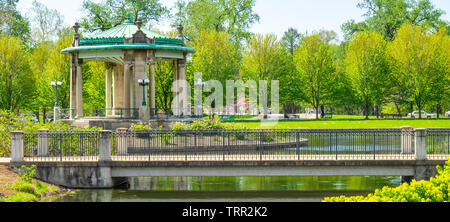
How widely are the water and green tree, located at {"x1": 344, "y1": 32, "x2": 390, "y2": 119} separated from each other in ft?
156

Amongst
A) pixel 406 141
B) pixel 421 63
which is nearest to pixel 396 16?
pixel 421 63

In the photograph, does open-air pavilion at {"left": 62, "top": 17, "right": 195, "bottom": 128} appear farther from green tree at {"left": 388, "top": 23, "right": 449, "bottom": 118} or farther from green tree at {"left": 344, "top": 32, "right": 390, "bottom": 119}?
green tree at {"left": 388, "top": 23, "right": 449, "bottom": 118}

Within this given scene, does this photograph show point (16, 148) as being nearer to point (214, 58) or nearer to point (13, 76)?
point (13, 76)

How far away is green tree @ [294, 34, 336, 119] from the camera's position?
72.6 meters

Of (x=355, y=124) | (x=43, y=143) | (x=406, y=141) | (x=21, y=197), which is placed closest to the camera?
(x=21, y=197)

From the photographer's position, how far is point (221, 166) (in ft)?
72.2

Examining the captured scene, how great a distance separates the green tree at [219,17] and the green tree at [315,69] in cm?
1094

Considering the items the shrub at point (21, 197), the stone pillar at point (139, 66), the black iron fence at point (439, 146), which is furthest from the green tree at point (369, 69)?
the shrub at point (21, 197)

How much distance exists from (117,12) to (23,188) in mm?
55253

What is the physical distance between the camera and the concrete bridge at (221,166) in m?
21.7

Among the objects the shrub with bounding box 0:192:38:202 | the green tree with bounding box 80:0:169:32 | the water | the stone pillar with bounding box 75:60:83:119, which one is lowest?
the water

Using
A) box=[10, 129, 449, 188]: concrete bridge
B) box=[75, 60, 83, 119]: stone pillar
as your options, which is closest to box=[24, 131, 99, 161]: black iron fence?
box=[10, 129, 449, 188]: concrete bridge
